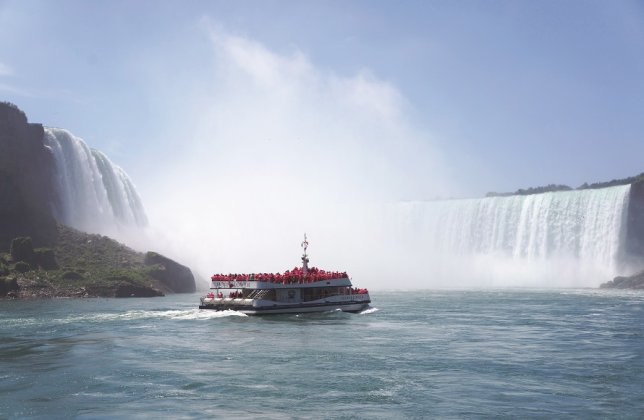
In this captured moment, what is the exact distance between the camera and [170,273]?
109 metres

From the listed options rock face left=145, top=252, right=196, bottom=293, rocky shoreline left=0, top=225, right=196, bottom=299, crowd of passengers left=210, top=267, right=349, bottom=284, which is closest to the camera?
crowd of passengers left=210, top=267, right=349, bottom=284

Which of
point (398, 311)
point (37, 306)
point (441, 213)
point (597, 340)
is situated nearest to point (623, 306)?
point (398, 311)

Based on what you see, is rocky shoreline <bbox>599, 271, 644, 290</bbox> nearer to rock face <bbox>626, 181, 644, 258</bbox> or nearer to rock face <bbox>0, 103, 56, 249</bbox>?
rock face <bbox>626, 181, 644, 258</bbox>

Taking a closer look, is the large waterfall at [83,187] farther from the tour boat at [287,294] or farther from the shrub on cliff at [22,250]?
the tour boat at [287,294]

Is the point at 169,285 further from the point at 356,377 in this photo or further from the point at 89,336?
the point at 356,377

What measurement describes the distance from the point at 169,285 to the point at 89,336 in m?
66.2

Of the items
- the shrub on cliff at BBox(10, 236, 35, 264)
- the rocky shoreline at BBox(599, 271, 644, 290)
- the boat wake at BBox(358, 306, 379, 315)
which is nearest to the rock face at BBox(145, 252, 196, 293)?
the shrub on cliff at BBox(10, 236, 35, 264)

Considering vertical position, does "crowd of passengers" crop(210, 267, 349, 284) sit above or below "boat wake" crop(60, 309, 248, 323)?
above

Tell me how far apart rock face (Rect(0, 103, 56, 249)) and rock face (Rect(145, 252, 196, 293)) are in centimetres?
1774

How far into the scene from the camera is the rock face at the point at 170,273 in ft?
353

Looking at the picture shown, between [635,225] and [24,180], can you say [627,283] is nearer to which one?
[635,225]

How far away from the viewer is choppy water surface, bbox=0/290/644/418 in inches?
938

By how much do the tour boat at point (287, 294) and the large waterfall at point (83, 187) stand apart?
78.2m

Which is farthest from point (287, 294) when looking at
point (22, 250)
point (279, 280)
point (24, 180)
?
point (24, 180)
